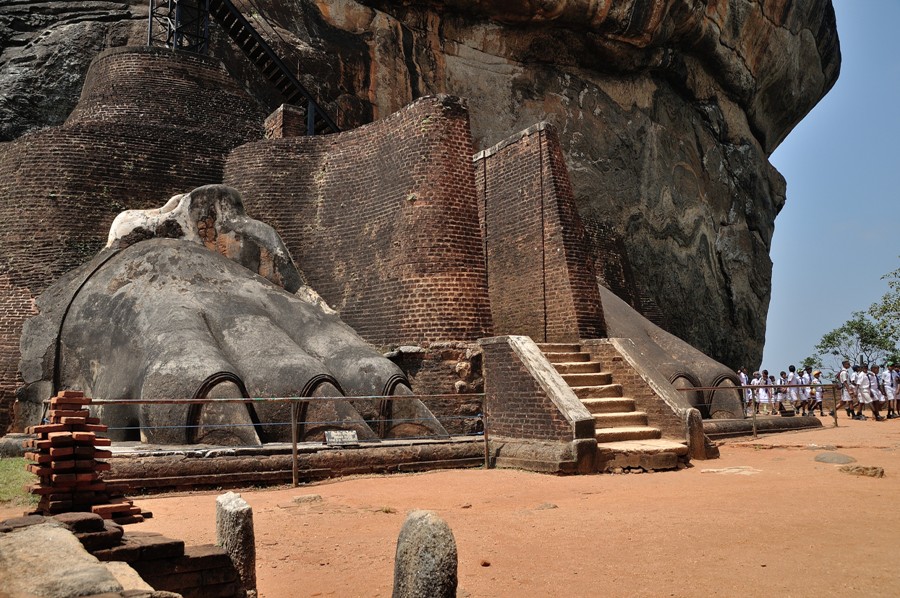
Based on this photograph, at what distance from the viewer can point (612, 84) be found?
90.6 ft

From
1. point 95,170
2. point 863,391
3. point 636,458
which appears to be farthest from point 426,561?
point 863,391

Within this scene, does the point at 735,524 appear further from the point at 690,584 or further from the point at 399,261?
the point at 399,261

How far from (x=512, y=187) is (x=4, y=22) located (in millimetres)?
18347

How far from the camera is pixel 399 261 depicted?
40.3 ft

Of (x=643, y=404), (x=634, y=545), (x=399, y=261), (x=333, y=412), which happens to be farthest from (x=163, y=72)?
(x=634, y=545)

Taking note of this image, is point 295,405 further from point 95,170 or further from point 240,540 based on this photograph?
point 95,170

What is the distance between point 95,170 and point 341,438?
865cm

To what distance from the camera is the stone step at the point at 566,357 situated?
1103 centimetres

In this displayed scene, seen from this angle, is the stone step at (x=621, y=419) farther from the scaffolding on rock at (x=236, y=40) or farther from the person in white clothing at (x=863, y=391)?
the scaffolding on rock at (x=236, y=40)

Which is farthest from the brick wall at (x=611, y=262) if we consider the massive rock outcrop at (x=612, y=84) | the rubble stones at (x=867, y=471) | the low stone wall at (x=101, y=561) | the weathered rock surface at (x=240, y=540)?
the low stone wall at (x=101, y=561)

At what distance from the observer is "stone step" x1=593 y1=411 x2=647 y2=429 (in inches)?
393

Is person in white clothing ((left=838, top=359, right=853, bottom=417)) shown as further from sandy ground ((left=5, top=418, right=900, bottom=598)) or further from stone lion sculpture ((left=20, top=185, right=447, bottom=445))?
stone lion sculpture ((left=20, top=185, right=447, bottom=445))

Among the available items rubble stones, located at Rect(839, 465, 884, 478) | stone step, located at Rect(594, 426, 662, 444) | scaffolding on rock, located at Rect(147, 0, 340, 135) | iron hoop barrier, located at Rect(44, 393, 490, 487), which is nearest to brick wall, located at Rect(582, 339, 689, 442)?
stone step, located at Rect(594, 426, 662, 444)

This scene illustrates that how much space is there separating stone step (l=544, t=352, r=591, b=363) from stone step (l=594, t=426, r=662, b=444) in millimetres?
1508
